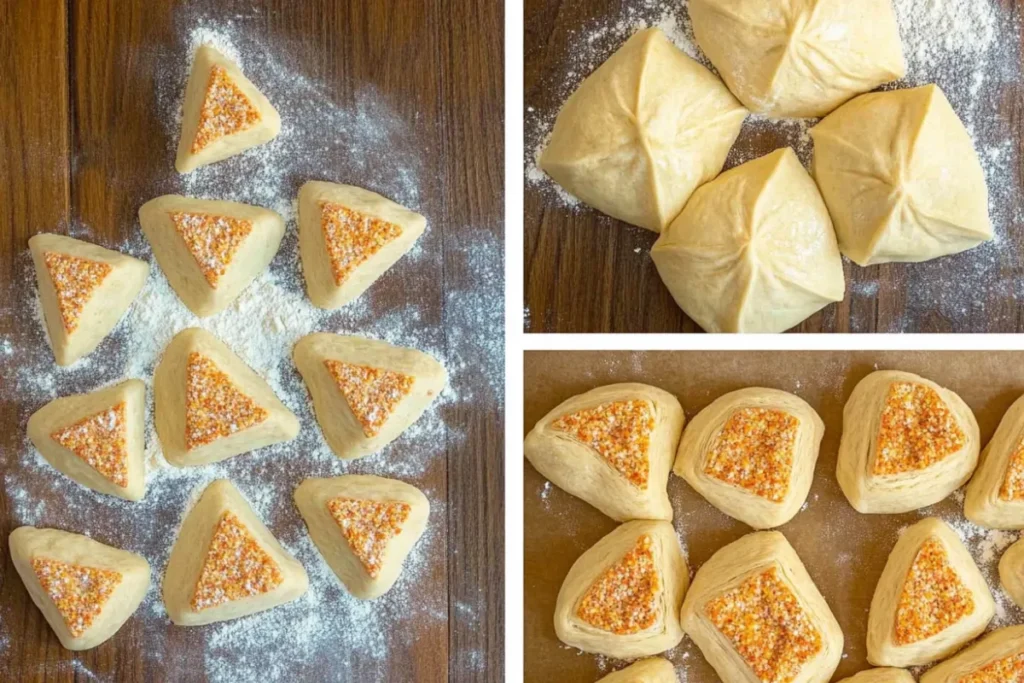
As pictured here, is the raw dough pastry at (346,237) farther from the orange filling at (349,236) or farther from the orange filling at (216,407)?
the orange filling at (216,407)

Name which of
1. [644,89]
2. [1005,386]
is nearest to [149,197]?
[644,89]

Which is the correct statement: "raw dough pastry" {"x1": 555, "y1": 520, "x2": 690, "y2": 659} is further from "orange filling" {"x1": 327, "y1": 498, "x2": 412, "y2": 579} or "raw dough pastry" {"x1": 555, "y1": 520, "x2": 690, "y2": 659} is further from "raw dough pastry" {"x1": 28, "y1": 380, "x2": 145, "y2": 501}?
"raw dough pastry" {"x1": 28, "y1": 380, "x2": 145, "y2": 501}

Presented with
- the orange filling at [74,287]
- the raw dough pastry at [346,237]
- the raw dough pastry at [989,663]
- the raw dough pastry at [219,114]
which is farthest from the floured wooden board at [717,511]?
the orange filling at [74,287]

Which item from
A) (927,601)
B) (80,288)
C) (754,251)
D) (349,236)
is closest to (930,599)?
(927,601)

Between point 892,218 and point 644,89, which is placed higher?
point 644,89

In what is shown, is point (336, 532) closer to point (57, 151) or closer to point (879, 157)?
point (57, 151)

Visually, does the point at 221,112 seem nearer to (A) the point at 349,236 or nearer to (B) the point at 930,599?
(A) the point at 349,236
